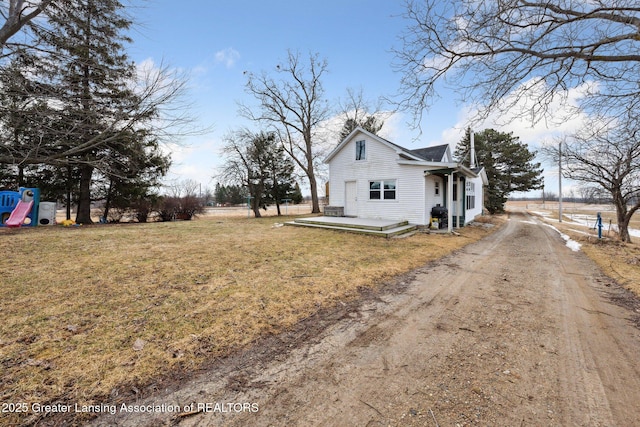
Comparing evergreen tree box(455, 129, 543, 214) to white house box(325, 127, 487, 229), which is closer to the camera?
white house box(325, 127, 487, 229)

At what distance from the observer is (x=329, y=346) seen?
2.80m

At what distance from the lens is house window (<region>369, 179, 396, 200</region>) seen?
13164mm

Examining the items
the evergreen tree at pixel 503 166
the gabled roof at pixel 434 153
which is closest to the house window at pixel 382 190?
the gabled roof at pixel 434 153

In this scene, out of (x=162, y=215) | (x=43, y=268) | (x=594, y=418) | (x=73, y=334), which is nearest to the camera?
(x=594, y=418)

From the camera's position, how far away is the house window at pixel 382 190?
13.2 m

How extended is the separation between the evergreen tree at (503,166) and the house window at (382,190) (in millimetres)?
20600

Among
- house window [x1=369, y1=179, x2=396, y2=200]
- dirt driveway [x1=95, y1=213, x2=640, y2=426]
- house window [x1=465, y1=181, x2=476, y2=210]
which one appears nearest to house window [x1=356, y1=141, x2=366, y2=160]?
house window [x1=369, y1=179, x2=396, y2=200]

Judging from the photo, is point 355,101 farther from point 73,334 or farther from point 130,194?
point 73,334

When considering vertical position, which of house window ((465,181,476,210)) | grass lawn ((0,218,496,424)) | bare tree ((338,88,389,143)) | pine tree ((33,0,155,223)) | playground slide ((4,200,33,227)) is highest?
bare tree ((338,88,389,143))

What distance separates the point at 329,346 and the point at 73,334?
2774 millimetres

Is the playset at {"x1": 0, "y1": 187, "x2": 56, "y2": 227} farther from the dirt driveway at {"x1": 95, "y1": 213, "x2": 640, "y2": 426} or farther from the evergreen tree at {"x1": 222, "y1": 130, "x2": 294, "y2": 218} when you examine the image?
the dirt driveway at {"x1": 95, "y1": 213, "x2": 640, "y2": 426}

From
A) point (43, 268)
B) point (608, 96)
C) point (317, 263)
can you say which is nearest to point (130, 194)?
point (43, 268)

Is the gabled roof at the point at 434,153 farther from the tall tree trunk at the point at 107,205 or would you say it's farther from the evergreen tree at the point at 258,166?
the tall tree trunk at the point at 107,205

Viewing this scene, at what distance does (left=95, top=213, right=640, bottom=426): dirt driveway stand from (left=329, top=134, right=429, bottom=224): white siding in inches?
332
